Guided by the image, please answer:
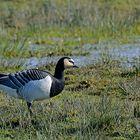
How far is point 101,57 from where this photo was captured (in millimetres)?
15453

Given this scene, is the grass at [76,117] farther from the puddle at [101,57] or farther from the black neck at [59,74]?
the puddle at [101,57]

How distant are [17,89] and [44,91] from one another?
0.43 meters

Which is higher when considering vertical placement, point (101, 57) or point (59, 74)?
point (59, 74)

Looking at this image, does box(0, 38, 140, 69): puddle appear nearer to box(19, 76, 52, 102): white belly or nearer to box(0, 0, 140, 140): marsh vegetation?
box(0, 0, 140, 140): marsh vegetation

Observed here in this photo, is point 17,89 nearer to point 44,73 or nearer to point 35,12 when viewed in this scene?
point 44,73

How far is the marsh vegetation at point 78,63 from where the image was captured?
928 centimetres

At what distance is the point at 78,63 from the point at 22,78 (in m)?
5.41

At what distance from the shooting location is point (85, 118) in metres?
9.23

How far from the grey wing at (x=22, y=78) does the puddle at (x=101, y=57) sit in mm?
3837

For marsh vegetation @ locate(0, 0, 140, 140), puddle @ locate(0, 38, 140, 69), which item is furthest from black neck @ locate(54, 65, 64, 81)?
puddle @ locate(0, 38, 140, 69)

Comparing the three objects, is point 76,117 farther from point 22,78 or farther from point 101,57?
point 101,57

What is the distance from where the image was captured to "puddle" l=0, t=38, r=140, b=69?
15.2 metres

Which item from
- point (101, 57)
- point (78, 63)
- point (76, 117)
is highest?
point (76, 117)

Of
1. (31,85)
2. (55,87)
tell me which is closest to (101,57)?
(55,87)
